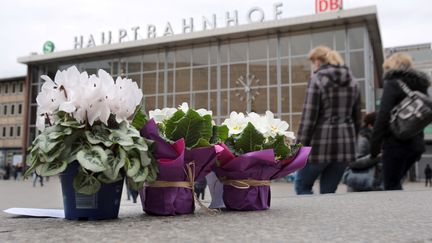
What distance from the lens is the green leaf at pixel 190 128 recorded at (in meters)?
1.95

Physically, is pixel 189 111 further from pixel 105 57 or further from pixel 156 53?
pixel 105 57

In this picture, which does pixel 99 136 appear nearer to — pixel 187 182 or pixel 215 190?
pixel 187 182

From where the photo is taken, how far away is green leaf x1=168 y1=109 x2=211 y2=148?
1953mm

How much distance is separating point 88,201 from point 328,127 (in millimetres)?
3098

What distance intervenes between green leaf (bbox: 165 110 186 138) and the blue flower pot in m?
0.30

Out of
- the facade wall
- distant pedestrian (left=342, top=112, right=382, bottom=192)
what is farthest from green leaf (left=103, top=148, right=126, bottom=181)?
the facade wall

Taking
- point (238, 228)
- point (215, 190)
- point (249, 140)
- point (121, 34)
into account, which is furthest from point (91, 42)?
point (238, 228)

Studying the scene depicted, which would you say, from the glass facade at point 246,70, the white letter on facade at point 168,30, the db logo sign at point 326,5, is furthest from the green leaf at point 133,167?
the white letter on facade at point 168,30

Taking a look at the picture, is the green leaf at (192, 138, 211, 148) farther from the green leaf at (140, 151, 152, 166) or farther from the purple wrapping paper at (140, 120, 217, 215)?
the green leaf at (140, 151, 152, 166)

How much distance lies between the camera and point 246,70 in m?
29.1

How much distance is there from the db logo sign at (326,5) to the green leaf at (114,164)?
26544mm

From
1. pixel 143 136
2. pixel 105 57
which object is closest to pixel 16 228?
pixel 143 136

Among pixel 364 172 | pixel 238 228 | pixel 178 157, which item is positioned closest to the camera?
pixel 238 228

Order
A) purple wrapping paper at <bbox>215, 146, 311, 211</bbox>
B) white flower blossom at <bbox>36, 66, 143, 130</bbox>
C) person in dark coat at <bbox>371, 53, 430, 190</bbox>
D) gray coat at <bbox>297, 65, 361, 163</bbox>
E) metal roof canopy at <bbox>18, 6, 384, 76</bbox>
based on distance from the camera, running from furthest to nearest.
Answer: metal roof canopy at <bbox>18, 6, 384, 76</bbox>
person in dark coat at <bbox>371, 53, 430, 190</bbox>
gray coat at <bbox>297, 65, 361, 163</bbox>
purple wrapping paper at <bbox>215, 146, 311, 211</bbox>
white flower blossom at <bbox>36, 66, 143, 130</bbox>
